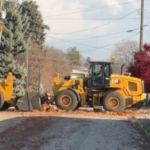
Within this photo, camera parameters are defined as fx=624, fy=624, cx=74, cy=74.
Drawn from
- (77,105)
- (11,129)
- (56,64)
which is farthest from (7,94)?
(56,64)

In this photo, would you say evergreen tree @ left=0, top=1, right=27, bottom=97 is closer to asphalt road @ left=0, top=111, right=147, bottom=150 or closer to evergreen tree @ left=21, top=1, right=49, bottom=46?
evergreen tree @ left=21, top=1, right=49, bottom=46

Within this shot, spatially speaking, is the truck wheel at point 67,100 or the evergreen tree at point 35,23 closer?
the truck wheel at point 67,100

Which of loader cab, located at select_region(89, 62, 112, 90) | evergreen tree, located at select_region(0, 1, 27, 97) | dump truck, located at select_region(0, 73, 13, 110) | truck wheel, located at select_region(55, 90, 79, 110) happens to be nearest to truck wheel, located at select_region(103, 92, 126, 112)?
loader cab, located at select_region(89, 62, 112, 90)

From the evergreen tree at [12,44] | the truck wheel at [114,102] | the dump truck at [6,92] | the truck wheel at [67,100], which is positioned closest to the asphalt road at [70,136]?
the truck wheel at [114,102]

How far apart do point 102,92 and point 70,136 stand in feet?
60.7

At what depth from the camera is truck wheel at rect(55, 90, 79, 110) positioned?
39719 millimetres

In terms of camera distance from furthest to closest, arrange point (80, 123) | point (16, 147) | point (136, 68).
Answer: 1. point (136, 68)
2. point (80, 123)
3. point (16, 147)

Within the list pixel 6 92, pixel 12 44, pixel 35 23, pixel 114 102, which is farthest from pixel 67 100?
pixel 35 23

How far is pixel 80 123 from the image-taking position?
28.2 metres

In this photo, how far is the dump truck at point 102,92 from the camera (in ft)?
130

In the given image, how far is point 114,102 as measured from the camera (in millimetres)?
39781

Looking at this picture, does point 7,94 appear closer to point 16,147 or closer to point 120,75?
point 120,75

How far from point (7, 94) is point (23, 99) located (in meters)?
1.31

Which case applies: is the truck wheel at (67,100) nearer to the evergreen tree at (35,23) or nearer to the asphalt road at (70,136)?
the asphalt road at (70,136)
